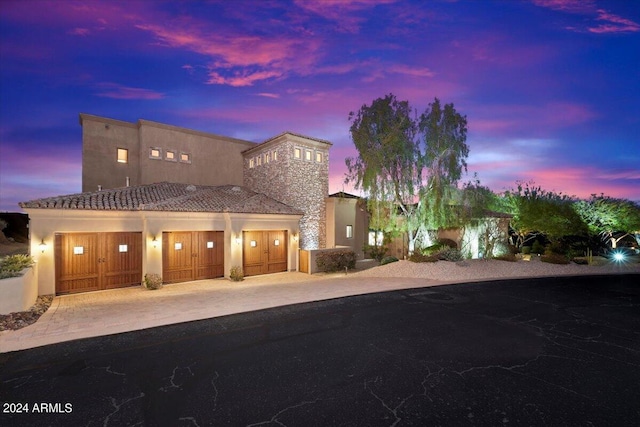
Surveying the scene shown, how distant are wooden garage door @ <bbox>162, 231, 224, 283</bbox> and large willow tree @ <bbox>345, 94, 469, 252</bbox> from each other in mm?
9926

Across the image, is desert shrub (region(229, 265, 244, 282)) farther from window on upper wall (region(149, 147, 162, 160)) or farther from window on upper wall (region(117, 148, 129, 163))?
window on upper wall (region(117, 148, 129, 163))

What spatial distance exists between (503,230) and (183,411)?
2672 centimetres

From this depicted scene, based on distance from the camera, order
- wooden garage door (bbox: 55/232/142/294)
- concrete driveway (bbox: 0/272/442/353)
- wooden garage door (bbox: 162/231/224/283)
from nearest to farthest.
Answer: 1. concrete driveway (bbox: 0/272/442/353)
2. wooden garage door (bbox: 55/232/142/294)
3. wooden garage door (bbox: 162/231/224/283)

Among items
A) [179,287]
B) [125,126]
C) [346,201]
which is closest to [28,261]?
[179,287]

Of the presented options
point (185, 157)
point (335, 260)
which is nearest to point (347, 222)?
point (335, 260)

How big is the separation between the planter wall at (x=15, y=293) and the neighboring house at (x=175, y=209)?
260cm

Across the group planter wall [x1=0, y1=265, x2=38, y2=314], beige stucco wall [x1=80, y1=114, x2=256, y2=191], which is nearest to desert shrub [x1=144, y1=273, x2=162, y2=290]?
planter wall [x1=0, y1=265, x2=38, y2=314]

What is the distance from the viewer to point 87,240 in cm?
1281

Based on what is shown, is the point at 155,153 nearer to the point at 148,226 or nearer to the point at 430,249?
the point at 148,226

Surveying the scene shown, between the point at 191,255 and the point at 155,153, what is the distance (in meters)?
9.55

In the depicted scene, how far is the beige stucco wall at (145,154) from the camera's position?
19.2m

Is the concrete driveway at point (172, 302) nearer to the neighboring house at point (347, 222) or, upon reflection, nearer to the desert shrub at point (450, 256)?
the desert shrub at point (450, 256)

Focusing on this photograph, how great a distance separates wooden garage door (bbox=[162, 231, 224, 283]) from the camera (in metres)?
14.5

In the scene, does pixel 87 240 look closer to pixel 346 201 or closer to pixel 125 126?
pixel 125 126
